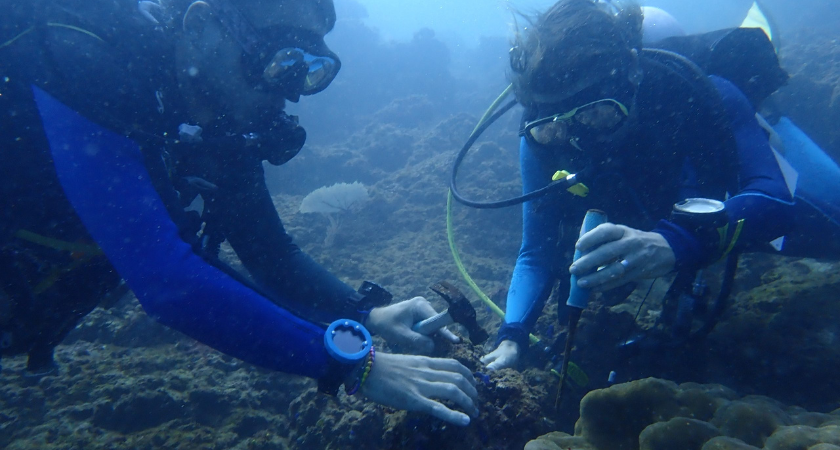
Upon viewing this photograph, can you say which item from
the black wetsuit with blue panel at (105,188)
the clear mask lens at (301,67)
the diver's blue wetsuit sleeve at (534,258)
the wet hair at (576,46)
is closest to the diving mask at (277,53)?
the clear mask lens at (301,67)

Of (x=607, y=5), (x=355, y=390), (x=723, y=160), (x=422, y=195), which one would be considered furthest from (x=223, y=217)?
(x=422, y=195)

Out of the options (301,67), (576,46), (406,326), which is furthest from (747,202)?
(301,67)

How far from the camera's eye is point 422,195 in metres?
8.12

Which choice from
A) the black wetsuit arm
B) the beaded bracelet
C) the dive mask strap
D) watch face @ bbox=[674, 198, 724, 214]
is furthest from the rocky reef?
the dive mask strap

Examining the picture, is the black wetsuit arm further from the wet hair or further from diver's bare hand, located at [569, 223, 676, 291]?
the wet hair

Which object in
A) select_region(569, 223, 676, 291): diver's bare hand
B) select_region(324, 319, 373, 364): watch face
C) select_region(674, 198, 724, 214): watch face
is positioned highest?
select_region(674, 198, 724, 214): watch face

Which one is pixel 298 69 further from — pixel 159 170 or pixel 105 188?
A: pixel 105 188

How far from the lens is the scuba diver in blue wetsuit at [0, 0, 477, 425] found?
145 cm

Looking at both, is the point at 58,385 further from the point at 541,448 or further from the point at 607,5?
the point at 607,5

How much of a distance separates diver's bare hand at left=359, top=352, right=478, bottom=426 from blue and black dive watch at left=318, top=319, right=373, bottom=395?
0.08 m

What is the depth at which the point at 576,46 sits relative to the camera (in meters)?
2.28

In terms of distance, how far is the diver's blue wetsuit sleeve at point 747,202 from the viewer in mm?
1903

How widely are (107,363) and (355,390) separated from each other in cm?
255

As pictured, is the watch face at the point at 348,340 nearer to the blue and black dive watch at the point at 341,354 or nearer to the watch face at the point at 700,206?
the blue and black dive watch at the point at 341,354
